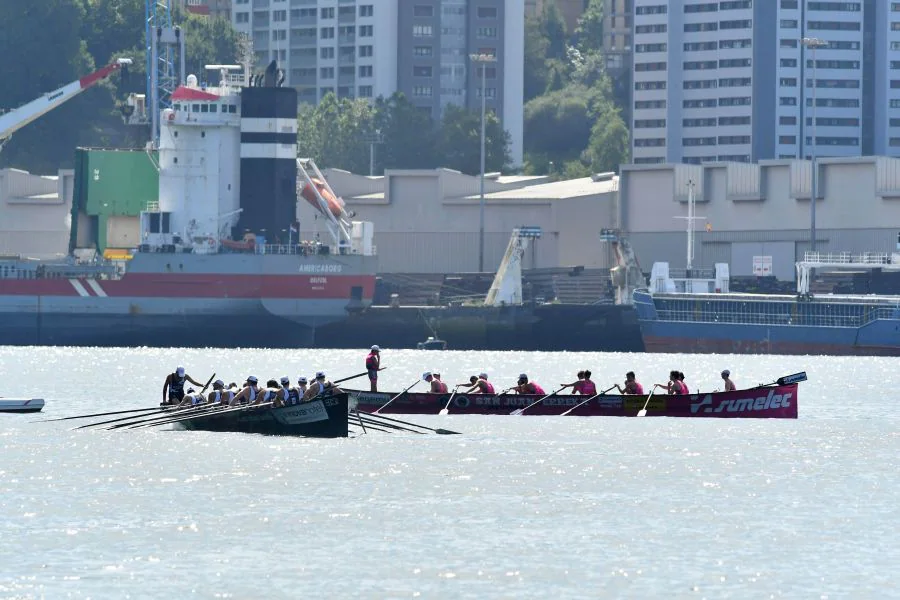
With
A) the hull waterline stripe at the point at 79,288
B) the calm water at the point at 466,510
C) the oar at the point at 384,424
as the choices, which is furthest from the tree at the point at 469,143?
the oar at the point at 384,424

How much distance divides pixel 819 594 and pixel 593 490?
1458 cm

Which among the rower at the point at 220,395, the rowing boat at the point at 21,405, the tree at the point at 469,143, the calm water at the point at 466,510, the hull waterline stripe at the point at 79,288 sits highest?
the tree at the point at 469,143

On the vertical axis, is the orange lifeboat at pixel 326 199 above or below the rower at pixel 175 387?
above

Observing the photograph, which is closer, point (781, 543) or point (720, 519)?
point (781, 543)

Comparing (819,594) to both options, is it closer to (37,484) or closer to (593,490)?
(593,490)

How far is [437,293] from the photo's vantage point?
457 ft

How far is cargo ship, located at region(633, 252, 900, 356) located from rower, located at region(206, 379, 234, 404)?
59427 mm

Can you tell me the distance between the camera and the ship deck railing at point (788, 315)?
390 ft

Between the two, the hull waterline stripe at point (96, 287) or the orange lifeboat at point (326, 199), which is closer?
the hull waterline stripe at point (96, 287)

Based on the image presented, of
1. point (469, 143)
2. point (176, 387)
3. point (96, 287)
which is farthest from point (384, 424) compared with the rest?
point (469, 143)

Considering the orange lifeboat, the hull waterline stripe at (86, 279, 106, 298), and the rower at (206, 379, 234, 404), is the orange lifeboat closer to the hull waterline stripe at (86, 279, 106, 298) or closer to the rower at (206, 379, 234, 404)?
the hull waterline stripe at (86, 279, 106, 298)

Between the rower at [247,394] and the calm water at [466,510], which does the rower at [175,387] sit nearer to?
the calm water at [466,510]

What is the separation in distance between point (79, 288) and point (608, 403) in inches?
2664

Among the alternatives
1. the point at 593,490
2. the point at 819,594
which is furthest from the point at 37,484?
the point at 819,594
